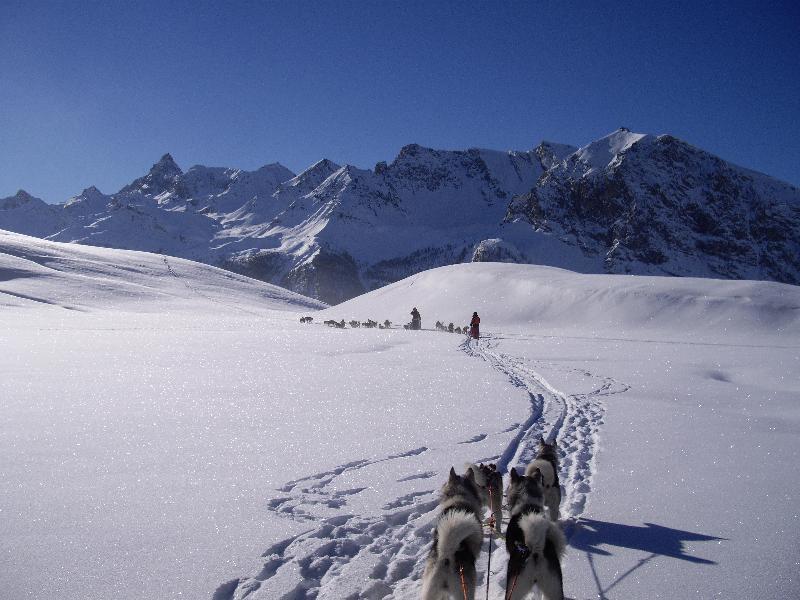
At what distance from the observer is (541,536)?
3.83 metres

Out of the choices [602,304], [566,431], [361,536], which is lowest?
[361,536]

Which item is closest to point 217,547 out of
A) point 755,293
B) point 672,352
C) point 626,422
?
point 626,422

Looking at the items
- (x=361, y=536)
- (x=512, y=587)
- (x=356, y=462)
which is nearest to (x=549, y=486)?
(x=512, y=587)

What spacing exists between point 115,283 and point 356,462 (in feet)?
187

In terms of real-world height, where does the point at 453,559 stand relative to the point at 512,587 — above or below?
above

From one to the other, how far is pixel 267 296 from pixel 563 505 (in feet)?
218

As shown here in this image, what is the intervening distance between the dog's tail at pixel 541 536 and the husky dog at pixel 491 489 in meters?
1.69

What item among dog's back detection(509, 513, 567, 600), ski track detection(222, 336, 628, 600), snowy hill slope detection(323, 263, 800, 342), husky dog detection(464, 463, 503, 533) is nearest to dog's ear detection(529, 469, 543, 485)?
husky dog detection(464, 463, 503, 533)

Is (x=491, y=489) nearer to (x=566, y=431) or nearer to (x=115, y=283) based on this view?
(x=566, y=431)

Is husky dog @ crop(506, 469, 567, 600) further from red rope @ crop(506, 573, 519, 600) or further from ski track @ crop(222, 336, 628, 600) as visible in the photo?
ski track @ crop(222, 336, 628, 600)

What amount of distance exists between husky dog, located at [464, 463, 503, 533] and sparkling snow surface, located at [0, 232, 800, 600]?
59 centimetres

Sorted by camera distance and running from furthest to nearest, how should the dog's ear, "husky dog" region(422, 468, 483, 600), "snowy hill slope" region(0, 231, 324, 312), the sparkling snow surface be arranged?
"snowy hill slope" region(0, 231, 324, 312), the dog's ear, the sparkling snow surface, "husky dog" region(422, 468, 483, 600)

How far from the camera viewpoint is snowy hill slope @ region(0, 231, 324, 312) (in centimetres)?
4694

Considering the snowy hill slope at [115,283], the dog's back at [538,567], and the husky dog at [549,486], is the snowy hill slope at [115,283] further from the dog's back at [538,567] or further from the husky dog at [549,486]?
the dog's back at [538,567]
